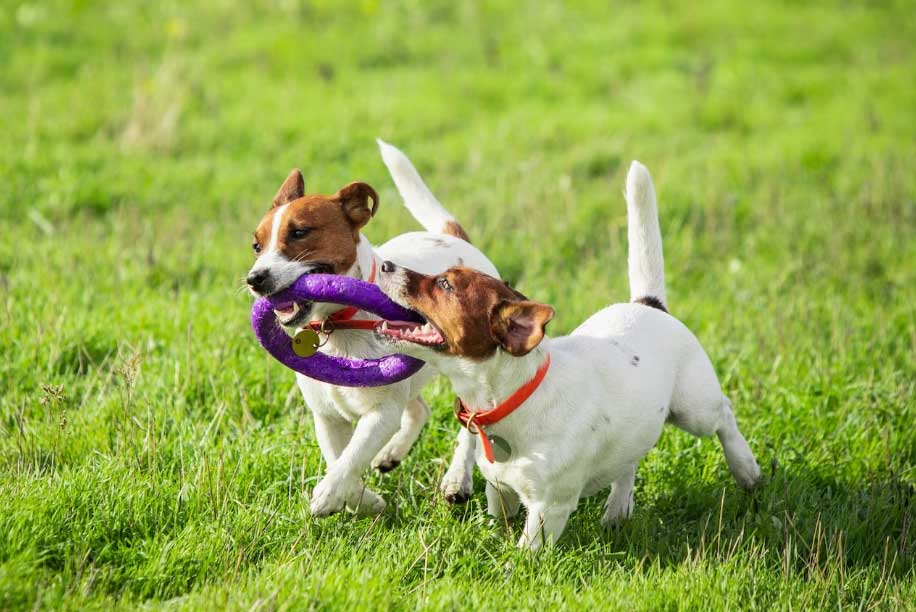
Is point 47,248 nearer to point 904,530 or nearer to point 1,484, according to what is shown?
point 1,484

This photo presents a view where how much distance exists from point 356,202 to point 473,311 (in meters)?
1.04

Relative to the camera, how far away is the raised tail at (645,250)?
5.45m

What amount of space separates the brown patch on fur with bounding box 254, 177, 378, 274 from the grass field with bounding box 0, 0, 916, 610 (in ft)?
3.51

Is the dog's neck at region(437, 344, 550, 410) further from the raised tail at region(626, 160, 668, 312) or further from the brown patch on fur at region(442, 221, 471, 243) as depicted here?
the brown patch on fur at region(442, 221, 471, 243)

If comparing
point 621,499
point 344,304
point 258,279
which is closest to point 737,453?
point 621,499

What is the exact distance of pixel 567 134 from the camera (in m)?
11.3

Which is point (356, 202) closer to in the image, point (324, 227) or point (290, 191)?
point (324, 227)

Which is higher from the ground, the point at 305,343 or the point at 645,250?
the point at 645,250

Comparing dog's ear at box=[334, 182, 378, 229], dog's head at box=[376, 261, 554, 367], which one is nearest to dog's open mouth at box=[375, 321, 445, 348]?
dog's head at box=[376, 261, 554, 367]

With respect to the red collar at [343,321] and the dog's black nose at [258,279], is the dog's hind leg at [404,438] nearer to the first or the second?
the red collar at [343,321]

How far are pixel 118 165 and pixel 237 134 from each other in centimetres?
148

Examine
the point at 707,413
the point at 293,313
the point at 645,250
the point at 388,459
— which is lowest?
the point at 388,459

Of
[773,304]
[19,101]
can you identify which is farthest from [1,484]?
[19,101]

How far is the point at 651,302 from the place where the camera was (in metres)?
5.53
